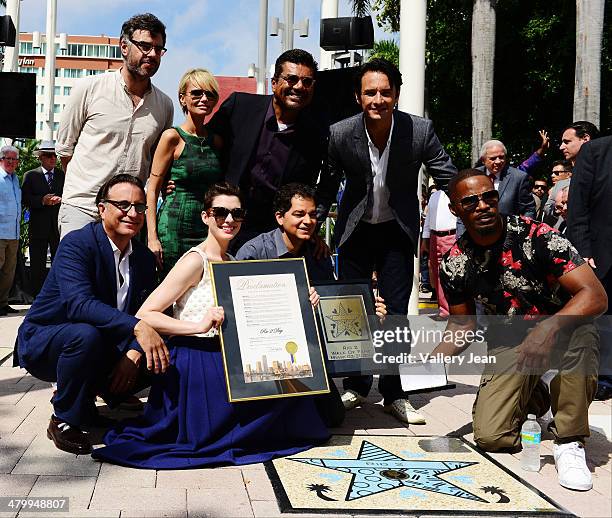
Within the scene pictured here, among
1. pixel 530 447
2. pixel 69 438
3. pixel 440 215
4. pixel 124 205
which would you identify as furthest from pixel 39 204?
pixel 530 447

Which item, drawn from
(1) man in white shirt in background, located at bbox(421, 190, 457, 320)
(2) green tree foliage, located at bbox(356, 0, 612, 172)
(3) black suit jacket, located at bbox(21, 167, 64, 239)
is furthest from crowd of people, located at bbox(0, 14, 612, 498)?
(2) green tree foliage, located at bbox(356, 0, 612, 172)

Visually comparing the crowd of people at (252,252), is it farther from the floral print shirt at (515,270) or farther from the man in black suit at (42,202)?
the man in black suit at (42,202)

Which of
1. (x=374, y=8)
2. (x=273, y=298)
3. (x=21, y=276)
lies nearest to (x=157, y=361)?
(x=273, y=298)

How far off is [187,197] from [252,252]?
0.67 metres

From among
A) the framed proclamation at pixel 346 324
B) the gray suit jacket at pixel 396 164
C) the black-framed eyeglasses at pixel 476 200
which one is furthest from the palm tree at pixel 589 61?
the black-framed eyeglasses at pixel 476 200

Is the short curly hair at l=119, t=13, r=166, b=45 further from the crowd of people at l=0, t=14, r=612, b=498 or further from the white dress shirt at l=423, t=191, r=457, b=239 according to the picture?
the white dress shirt at l=423, t=191, r=457, b=239

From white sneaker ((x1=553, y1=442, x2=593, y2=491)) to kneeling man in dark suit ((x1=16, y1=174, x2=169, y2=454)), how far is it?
2170mm

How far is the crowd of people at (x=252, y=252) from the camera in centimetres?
459

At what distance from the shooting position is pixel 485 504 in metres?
3.97

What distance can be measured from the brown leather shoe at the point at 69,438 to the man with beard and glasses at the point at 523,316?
83.6 inches

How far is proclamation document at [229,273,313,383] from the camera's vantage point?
460 cm

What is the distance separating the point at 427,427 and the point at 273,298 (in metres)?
1.49

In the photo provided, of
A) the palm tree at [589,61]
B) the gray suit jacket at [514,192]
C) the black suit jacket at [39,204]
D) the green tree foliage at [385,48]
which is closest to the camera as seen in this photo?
the gray suit jacket at [514,192]

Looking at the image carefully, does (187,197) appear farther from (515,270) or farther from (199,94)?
(515,270)
